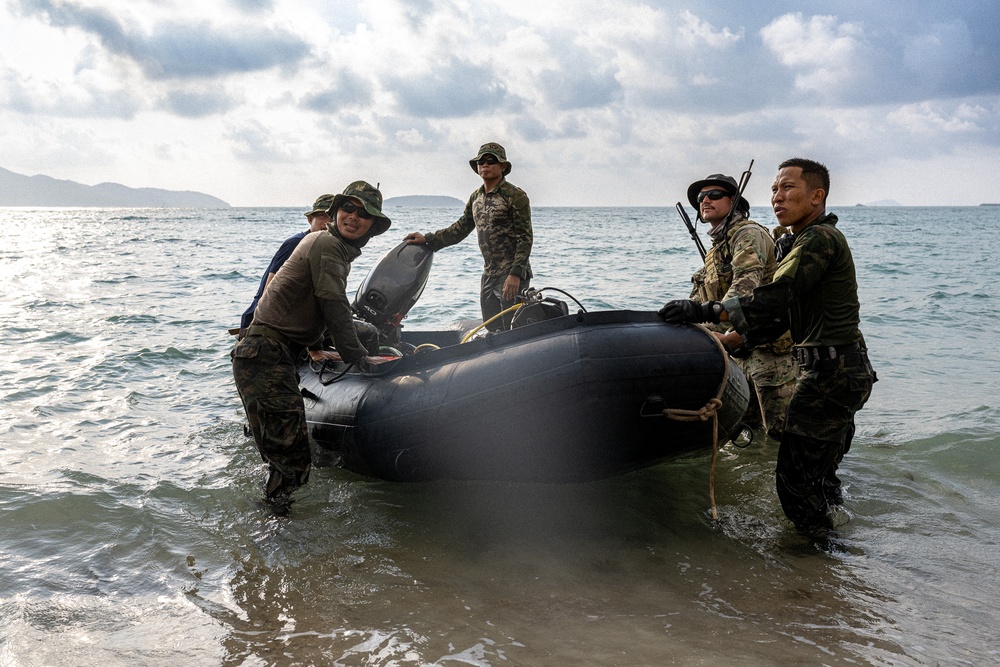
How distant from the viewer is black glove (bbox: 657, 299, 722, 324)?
12.2ft

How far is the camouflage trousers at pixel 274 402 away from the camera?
4215 millimetres

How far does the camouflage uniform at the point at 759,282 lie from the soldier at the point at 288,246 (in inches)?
97.1

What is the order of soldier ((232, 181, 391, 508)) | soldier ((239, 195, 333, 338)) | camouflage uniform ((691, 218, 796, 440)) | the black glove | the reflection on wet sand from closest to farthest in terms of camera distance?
1. the reflection on wet sand
2. the black glove
3. soldier ((232, 181, 391, 508))
4. camouflage uniform ((691, 218, 796, 440))
5. soldier ((239, 195, 333, 338))

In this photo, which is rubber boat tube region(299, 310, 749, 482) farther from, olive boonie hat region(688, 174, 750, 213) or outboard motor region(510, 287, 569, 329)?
olive boonie hat region(688, 174, 750, 213)

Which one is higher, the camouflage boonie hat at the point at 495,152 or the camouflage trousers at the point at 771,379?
the camouflage boonie hat at the point at 495,152

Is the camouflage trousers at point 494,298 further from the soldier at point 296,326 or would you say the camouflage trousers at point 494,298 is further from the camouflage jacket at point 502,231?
the soldier at point 296,326

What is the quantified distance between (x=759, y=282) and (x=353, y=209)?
7.74 feet

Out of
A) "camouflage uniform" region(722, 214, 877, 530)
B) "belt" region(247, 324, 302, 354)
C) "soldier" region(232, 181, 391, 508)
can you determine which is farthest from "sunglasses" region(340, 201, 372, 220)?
"camouflage uniform" region(722, 214, 877, 530)

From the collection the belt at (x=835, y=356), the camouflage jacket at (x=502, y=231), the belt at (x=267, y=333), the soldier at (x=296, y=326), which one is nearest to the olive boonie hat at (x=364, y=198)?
the soldier at (x=296, y=326)

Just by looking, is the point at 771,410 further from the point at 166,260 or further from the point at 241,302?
the point at 166,260

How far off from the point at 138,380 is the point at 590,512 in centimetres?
609

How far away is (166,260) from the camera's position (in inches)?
1004

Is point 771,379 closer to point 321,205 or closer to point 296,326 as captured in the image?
point 296,326

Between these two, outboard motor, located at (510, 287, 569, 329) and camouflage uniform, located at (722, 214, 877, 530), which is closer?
camouflage uniform, located at (722, 214, 877, 530)
